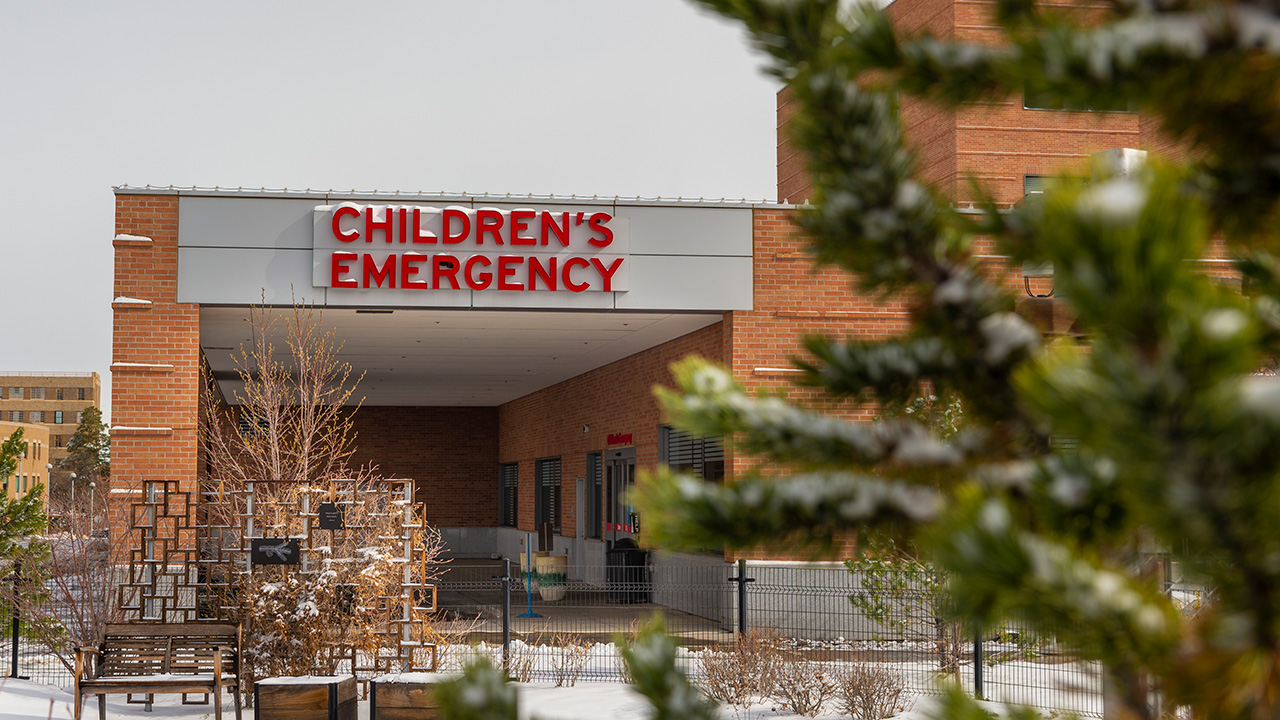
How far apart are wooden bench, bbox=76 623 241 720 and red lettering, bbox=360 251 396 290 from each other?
558 centimetres

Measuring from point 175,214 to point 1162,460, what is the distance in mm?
15151

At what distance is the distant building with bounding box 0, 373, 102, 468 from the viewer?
141 meters

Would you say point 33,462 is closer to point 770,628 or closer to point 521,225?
point 521,225

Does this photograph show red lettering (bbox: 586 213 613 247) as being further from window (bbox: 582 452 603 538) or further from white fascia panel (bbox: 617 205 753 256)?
window (bbox: 582 452 603 538)

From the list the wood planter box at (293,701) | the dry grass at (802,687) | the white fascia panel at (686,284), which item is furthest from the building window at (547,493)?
the wood planter box at (293,701)

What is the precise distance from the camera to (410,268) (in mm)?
A: 15156

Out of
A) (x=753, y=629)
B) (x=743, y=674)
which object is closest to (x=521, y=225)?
(x=753, y=629)

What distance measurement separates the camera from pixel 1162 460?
1070 mm

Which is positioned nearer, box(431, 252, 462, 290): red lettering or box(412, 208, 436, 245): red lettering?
box(412, 208, 436, 245): red lettering

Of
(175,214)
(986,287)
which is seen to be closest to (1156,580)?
(986,287)

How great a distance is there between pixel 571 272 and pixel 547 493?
14.6 m

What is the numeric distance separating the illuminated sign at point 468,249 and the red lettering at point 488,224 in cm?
1

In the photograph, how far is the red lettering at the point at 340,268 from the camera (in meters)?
15.0

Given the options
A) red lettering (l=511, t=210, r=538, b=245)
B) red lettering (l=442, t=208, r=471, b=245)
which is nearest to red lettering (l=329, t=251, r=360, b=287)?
red lettering (l=442, t=208, r=471, b=245)
